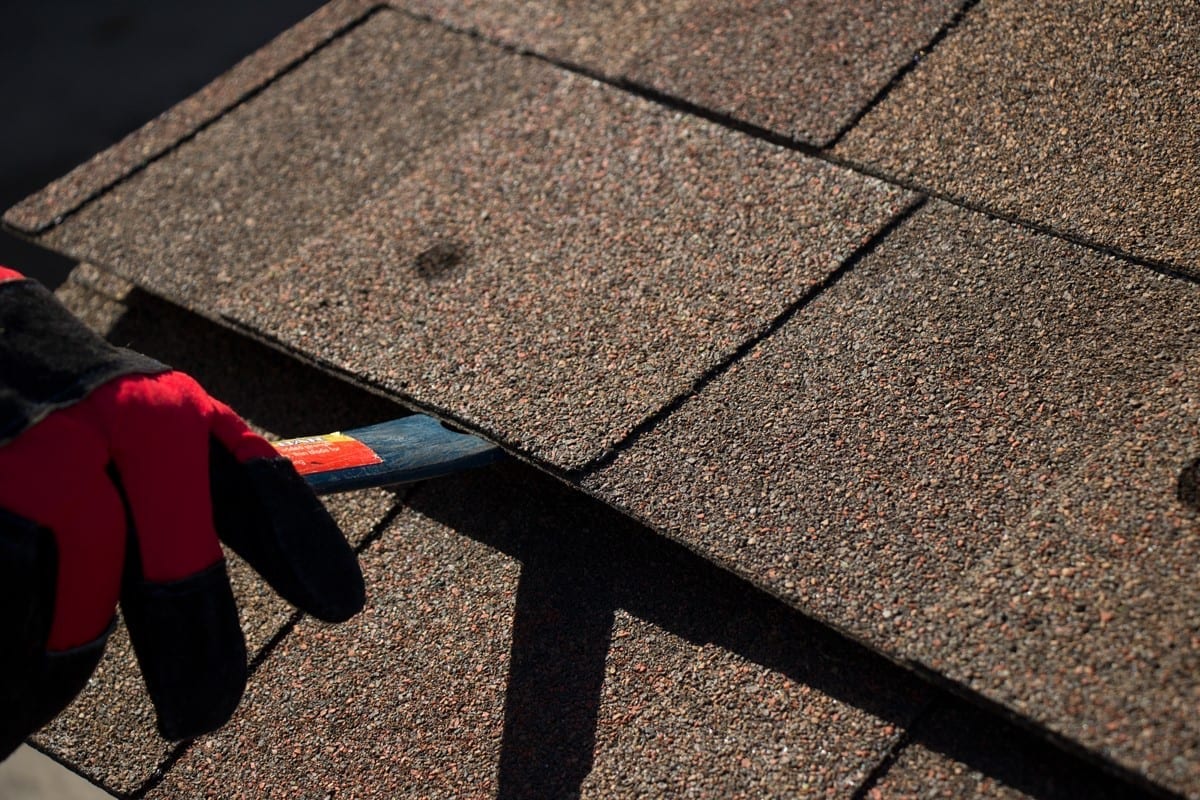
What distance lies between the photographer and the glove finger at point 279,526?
243 cm

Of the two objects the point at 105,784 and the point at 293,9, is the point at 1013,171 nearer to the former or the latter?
the point at 105,784

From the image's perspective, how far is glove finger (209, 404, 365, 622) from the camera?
2426 millimetres

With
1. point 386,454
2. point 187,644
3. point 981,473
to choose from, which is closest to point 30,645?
point 187,644

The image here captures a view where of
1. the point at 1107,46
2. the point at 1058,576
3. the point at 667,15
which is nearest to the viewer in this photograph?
the point at 1058,576

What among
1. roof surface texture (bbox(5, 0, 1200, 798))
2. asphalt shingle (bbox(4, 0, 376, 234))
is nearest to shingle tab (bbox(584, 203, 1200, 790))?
roof surface texture (bbox(5, 0, 1200, 798))

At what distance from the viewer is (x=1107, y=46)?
11.7 feet

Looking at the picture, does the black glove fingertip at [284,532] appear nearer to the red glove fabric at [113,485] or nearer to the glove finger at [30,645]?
the red glove fabric at [113,485]

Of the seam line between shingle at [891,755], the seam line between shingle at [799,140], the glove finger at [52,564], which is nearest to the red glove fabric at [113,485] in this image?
the glove finger at [52,564]

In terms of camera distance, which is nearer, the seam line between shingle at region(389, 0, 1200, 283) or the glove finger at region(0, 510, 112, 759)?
the glove finger at region(0, 510, 112, 759)

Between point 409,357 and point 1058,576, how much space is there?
5.43 feet

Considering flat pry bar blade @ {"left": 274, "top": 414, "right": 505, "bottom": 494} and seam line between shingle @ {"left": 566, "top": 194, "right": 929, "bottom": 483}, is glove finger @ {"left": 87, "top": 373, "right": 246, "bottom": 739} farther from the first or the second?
seam line between shingle @ {"left": 566, "top": 194, "right": 929, "bottom": 483}

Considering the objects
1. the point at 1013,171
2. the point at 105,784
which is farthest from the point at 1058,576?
the point at 105,784

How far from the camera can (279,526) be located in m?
2.45

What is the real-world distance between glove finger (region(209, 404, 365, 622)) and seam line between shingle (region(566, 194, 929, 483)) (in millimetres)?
639
